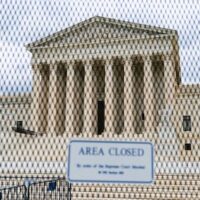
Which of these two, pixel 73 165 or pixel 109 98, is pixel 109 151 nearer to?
pixel 73 165

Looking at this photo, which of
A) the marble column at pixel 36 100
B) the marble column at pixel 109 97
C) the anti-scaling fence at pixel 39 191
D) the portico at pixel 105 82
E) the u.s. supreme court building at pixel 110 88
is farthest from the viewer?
the marble column at pixel 36 100

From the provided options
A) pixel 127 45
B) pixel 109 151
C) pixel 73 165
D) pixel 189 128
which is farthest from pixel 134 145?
pixel 189 128

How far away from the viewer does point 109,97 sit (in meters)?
18.6

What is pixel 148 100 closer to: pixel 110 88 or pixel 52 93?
pixel 52 93

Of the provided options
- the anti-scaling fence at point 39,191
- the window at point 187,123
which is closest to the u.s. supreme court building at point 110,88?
the window at point 187,123

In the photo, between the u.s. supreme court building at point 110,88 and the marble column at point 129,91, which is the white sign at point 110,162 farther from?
the marble column at point 129,91

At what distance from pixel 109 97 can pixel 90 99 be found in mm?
1266

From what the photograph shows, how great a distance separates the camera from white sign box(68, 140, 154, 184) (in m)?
2.54

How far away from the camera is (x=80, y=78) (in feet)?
68.8

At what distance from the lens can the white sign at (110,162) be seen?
8.34ft

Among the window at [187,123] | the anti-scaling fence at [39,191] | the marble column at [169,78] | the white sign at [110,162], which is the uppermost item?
the marble column at [169,78]

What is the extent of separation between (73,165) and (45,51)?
17257 millimetres

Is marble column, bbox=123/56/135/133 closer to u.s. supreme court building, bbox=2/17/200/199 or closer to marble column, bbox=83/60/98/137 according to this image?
u.s. supreme court building, bbox=2/17/200/199

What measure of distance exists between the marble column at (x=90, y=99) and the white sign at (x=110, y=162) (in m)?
14.3
